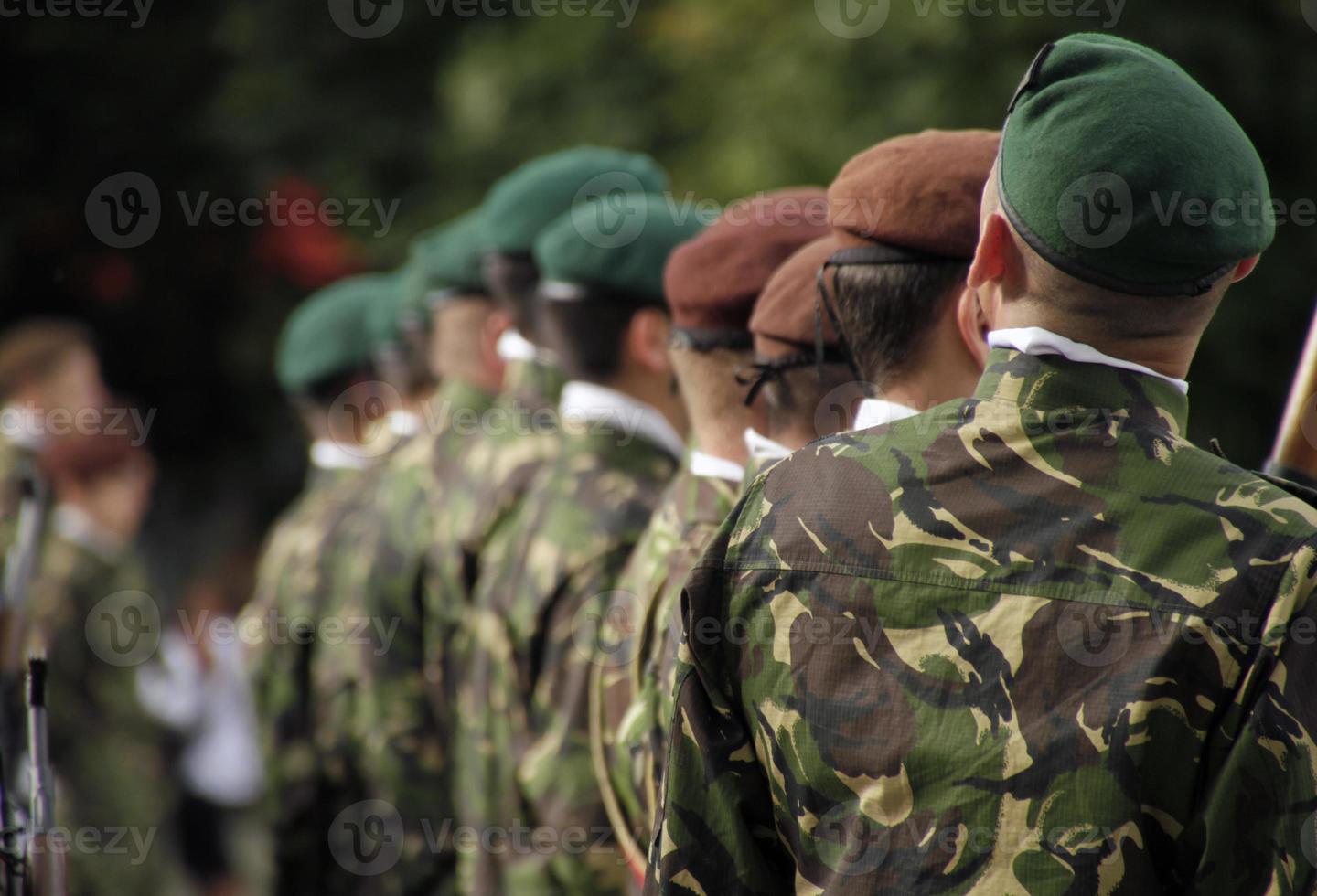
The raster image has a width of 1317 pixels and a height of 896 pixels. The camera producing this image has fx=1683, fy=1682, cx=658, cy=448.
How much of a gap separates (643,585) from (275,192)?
743cm

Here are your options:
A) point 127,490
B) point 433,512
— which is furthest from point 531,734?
point 127,490

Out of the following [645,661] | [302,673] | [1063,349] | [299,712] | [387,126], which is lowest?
[299,712]

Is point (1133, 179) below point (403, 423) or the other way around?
the other way around

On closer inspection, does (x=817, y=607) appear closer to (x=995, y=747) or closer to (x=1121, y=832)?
(x=995, y=747)

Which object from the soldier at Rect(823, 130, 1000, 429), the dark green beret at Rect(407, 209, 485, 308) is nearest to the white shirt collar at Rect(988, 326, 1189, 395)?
the soldier at Rect(823, 130, 1000, 429)

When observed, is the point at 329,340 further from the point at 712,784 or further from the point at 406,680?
the point at 712,784

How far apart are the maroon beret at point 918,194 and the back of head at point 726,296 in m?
0.57

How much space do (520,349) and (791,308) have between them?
7.64ft

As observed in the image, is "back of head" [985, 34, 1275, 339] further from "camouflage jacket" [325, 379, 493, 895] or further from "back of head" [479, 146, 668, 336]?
"camouflage jacket" [325, 379, 493, 895]

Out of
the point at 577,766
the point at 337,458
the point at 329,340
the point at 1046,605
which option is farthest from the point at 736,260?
the point at 329,340

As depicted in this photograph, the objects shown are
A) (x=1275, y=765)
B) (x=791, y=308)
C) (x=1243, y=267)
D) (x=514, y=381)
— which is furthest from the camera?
(x=514, y=381)

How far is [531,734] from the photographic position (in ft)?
13.2

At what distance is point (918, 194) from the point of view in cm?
244

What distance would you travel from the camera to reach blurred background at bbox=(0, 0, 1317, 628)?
5957mm
